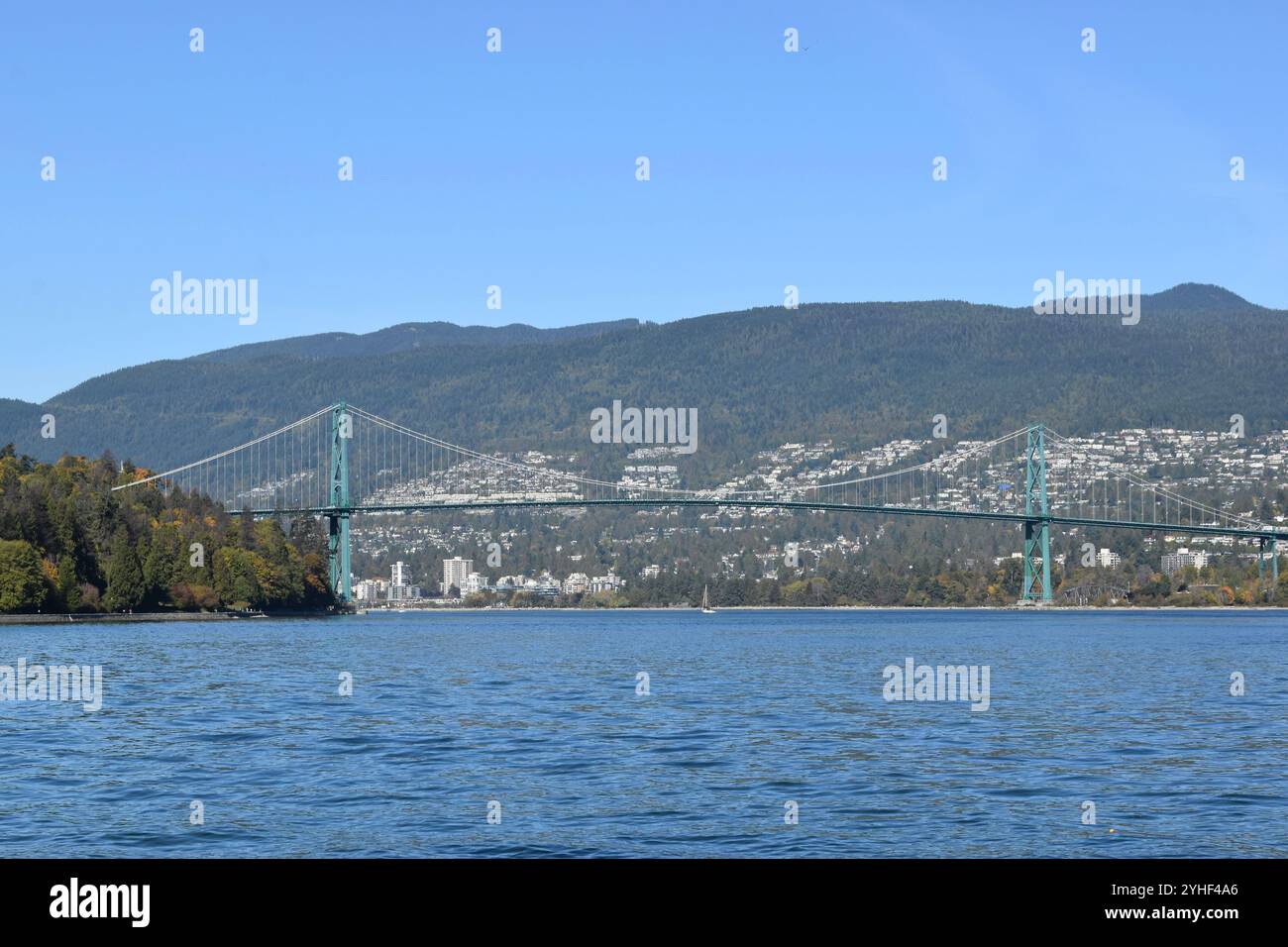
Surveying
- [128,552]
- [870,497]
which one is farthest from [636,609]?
[128,552]

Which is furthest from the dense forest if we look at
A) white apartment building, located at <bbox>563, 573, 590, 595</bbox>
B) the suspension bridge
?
white apartment building, located at <bbox>563, 573, 590, 595</bbox>

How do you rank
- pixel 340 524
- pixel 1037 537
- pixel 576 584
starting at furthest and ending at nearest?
pixel 576 584
pixel 1037 537
pixel 340 524

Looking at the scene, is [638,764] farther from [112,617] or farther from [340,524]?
[340,524]

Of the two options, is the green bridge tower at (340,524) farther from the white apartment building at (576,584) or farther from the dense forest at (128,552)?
the white apartment building at (576,584)

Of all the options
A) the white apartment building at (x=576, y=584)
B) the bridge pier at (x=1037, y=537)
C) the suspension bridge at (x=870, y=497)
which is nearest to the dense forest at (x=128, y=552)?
the suspension bridge at (x=870, y=497)

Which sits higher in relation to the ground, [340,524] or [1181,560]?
[340,524]

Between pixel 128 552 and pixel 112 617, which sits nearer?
pixel 112 617
